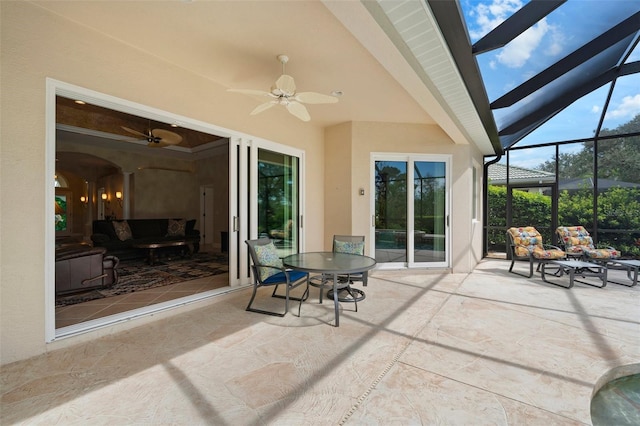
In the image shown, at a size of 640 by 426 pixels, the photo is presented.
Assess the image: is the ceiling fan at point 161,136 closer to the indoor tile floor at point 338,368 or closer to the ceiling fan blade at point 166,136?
the ceiling fan blade at point 166,136

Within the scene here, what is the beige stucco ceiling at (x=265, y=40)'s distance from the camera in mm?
2361

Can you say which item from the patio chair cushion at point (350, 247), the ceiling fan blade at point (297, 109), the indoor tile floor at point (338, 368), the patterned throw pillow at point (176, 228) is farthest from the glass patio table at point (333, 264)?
the patterned throw pillow at point (176, 228)

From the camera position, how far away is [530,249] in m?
5.40

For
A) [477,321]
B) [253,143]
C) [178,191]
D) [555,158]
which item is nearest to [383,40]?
[253,143]

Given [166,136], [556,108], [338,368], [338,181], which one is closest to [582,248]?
[556,108]

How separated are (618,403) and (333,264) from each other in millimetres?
2548

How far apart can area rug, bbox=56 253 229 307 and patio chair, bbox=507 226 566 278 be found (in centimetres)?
598

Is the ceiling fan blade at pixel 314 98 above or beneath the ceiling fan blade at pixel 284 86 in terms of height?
beneath

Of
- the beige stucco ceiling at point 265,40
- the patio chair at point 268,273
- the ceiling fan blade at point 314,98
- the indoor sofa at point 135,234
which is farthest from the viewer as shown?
the indoor sofa at point 135,234

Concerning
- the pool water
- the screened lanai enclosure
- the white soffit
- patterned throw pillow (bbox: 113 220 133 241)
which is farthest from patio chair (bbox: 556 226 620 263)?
patterned throw pillow (bbox: 113 220 133 241)

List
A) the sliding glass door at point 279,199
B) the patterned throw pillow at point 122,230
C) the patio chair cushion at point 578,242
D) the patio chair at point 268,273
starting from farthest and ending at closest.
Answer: the patterned throw pillow at point 122,230 → the patio chair cushion at point 578,242 → the sliding glass door at point 279,199 → the patio chair at point 268,273

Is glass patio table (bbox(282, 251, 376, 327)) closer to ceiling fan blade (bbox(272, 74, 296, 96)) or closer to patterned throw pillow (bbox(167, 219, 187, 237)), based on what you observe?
ceiling fan blade (bbox(272, 74, 296, 96))

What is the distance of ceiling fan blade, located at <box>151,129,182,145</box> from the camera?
507cm

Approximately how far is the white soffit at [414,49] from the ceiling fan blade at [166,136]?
13.7 ft
